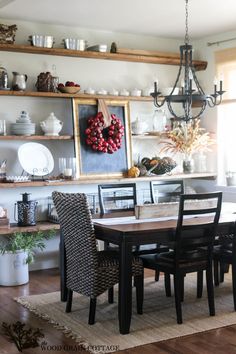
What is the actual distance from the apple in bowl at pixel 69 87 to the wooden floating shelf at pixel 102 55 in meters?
0.34

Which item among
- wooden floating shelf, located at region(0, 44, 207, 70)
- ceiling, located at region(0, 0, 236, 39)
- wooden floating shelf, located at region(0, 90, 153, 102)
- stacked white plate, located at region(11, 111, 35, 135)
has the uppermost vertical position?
ceiling, located at region(0, 0, 236, 39)

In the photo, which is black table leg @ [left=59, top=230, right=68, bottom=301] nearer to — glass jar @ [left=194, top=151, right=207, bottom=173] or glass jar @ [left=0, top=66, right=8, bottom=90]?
glass jar @ [left=0, top=66, right=8, bottom=90]

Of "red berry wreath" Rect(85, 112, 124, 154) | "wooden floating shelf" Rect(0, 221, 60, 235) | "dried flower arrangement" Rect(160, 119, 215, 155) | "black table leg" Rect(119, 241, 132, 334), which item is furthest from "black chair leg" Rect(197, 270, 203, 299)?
"dried flower arrangement" Rect(160, 119, 215, 155)

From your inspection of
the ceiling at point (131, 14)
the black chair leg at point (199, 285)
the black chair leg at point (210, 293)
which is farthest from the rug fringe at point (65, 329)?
the ceiling at point (131, 14)

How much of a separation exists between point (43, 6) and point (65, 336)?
3.11 meters

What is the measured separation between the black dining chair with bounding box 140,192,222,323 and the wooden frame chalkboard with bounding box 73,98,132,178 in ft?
6.10

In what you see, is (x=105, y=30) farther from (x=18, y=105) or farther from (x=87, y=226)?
(x=87, y=226)

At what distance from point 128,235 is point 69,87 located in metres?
2.49

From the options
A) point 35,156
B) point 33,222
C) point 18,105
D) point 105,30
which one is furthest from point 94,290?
point 105,30

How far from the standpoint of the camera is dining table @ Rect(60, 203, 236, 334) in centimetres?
393

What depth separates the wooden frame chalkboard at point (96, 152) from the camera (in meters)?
6.02

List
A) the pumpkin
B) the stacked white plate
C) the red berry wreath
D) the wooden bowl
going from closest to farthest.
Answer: the stacked white plate
the wooden bowl
the red berry wreath
the pumpkin

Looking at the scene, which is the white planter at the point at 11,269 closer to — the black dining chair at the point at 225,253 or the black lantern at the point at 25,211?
the black lantern at the point at 25,211

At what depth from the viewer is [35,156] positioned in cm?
587
